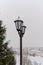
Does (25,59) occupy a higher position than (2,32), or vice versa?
(2,32)

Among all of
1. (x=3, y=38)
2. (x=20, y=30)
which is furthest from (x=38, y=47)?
(x=20, y=30)

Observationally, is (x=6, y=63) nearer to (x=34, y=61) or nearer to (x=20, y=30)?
(x=20, y=30)

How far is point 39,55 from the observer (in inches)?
330

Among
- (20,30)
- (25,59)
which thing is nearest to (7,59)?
(20,30)

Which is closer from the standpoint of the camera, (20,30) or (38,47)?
(20,30)

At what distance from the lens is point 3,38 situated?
5.75 metres

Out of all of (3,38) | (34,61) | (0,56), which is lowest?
(34,61)

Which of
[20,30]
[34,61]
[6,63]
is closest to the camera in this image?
[20,30]

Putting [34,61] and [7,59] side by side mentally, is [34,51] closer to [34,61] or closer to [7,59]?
[34,61]

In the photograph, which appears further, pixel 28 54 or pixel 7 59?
pixel 28 54

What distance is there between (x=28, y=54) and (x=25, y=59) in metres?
0.27

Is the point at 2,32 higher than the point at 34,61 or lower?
higher

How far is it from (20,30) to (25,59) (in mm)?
4732

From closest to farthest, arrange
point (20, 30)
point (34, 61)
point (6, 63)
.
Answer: point (20, 30)
point (6, 63)
point (34, 61)
